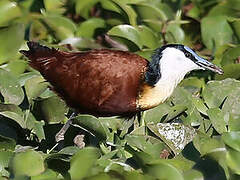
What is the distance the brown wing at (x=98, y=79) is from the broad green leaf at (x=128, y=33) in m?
0.63

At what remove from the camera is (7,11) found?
5.19 metres

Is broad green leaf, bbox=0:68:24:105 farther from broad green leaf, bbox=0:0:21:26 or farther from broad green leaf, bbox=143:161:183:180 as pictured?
broad green leaf, bbox=143:161:183:180

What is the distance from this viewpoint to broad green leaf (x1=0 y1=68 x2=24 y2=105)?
166 inches

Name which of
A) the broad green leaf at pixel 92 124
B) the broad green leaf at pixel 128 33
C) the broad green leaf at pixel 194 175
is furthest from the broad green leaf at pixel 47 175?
the broad green leaf at pixel 128 33

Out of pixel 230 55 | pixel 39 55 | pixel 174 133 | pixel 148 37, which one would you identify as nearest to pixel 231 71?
pixel 230 55

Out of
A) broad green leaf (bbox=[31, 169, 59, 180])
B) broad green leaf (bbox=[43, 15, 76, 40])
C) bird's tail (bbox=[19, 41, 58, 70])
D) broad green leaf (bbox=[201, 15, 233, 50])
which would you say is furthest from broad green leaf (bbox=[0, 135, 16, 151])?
broad green leaf (bbox=[201, 15, 233, 50])

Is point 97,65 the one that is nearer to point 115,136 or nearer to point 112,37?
point 115,136

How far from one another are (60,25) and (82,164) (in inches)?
86.6

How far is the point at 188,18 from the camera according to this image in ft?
20.0

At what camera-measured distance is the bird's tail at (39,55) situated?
14.1 feet

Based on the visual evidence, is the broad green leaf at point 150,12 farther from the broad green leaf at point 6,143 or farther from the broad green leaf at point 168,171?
the broad green leaf at point 168,171

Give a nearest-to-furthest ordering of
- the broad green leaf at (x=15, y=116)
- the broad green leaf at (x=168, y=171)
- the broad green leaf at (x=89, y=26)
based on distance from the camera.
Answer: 1. the broad green leaf at (x=168, y=171)
2. the broad green leaf at (x=15, y=116)
3. the broad green leaf at (x=89, y=26)

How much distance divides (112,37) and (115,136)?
1218 mm

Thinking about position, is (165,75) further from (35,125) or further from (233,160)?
(233,160)
